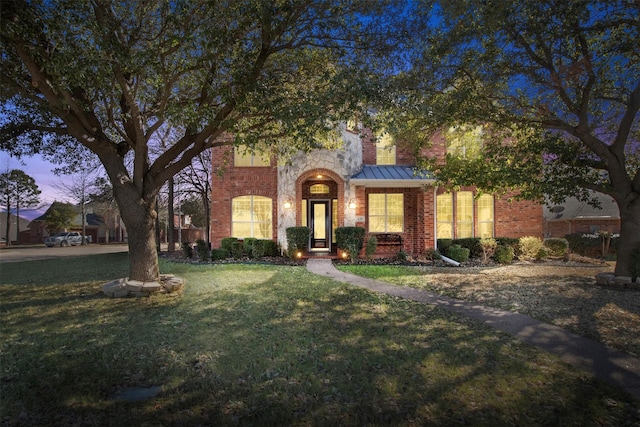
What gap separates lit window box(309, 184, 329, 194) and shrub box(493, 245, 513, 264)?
753cm

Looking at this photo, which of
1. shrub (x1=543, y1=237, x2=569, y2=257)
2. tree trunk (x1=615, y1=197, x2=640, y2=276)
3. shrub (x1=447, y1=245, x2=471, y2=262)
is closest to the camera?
tree trunk (x1=615, y1=197, x2=640, y2=276)

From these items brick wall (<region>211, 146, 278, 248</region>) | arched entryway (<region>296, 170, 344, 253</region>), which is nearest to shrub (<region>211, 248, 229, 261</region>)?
brick wall (<region>211, 146, 278, 248</region>)

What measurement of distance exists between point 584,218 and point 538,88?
16.4m

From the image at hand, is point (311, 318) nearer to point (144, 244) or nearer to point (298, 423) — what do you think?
point (298, 423)

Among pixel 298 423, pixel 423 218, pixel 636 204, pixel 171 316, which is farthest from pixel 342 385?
pixel 423 218

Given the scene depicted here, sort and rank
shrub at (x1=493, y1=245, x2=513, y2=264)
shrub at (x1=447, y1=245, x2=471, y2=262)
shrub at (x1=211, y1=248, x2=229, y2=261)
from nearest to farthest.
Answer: shrub at (x1=447, y1=245, x2=471, y2=262) → shrub at (x1=493, y1=245, x2=513, y2=264) → shrub at (x1=211, y1=248, x2=229, y2=261)

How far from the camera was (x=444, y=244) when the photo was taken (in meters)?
15.2

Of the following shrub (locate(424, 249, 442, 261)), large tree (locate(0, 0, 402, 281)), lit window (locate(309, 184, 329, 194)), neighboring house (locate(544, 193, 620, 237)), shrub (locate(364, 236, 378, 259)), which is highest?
large tree (locate(0, 0, 402, 281))

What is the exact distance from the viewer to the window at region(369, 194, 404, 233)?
16.0 metres

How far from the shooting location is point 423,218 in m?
15.2

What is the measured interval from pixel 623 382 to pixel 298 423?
330cm

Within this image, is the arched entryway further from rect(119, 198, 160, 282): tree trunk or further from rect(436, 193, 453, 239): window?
rect(119, 198, 160, 282): tree trunk

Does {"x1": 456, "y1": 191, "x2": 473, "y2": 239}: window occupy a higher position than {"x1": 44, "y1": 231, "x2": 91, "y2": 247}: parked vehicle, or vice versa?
{"x1": 456, "y1": 191, "x2": 473, "y2": 239}: window

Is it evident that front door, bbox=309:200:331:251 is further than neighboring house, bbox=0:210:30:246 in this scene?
No
